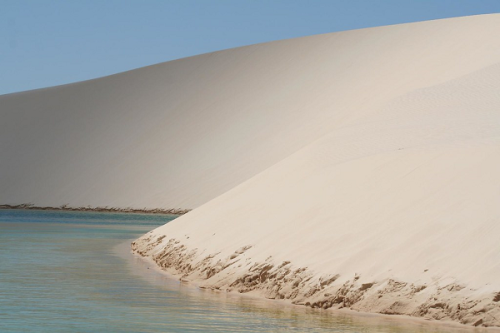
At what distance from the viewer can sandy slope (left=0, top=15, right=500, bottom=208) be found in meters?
56.4

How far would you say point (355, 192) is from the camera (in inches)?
539

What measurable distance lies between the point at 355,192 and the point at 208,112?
54.8 meters

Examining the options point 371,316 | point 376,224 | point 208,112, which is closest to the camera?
point 371,316

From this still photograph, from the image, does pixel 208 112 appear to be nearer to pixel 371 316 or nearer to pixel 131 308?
pixel 131 308

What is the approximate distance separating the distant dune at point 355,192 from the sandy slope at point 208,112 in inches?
9.5

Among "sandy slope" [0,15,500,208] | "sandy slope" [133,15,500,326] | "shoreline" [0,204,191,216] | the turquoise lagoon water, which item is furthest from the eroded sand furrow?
"sandy slope" [0,15,500,208]

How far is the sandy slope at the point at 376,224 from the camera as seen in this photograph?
31.7ft

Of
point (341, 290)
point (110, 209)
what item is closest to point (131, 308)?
point (341, 290)

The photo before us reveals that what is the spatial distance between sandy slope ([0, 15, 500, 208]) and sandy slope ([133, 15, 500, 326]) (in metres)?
30.5

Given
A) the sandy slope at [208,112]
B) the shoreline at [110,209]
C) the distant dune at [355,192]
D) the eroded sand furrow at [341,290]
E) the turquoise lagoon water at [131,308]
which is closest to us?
the turquoise lagoon water at [131,308]

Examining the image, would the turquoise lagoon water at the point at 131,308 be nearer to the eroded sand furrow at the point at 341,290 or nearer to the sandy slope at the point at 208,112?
the eroded sand furrow at the point at 341,290

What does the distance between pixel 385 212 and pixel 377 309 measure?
8.46 feet

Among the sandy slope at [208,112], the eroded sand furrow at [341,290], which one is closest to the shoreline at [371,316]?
the eroded sand furrow at [341,290]

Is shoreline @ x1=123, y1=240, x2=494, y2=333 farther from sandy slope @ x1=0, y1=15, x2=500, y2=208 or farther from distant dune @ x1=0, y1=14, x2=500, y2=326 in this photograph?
sandy slope @ x1=0, y1=15, x2=500, y2=208
